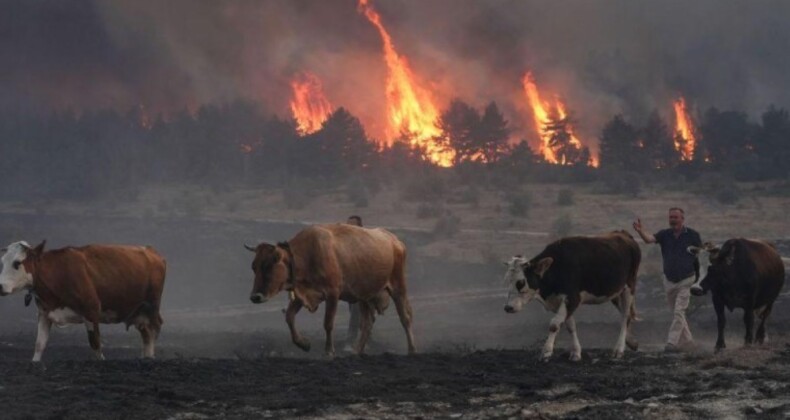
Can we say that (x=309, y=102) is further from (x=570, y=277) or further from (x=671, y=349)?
(x=570, y=277)

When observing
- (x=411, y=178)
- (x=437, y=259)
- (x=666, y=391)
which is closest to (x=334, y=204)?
(x=411, y=178)

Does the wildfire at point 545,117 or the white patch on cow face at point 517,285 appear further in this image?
the wildfire at point 545,117

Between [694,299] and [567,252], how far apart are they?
1358 cm

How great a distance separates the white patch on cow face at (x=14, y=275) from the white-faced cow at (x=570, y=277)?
709 cm

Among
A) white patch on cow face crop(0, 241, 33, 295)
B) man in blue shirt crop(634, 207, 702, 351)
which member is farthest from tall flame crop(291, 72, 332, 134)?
white patch on cow face crop(0, 241, 33, 295)

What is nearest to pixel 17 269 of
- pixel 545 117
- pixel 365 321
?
pixel 365 321

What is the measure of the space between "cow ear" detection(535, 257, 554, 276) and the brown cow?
3.47 metres

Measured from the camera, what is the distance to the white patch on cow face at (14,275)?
15586mm

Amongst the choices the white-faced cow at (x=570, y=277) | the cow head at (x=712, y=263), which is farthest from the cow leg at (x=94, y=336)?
the cow head at (x=712, y=263)

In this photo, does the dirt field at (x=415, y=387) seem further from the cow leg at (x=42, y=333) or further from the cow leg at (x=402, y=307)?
the cow leg at (x=402, y=307)

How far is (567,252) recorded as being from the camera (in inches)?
638

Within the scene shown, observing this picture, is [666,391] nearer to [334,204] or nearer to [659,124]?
[334,204]

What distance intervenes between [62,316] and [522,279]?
693 centimetres

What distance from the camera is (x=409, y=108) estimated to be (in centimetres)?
8619
